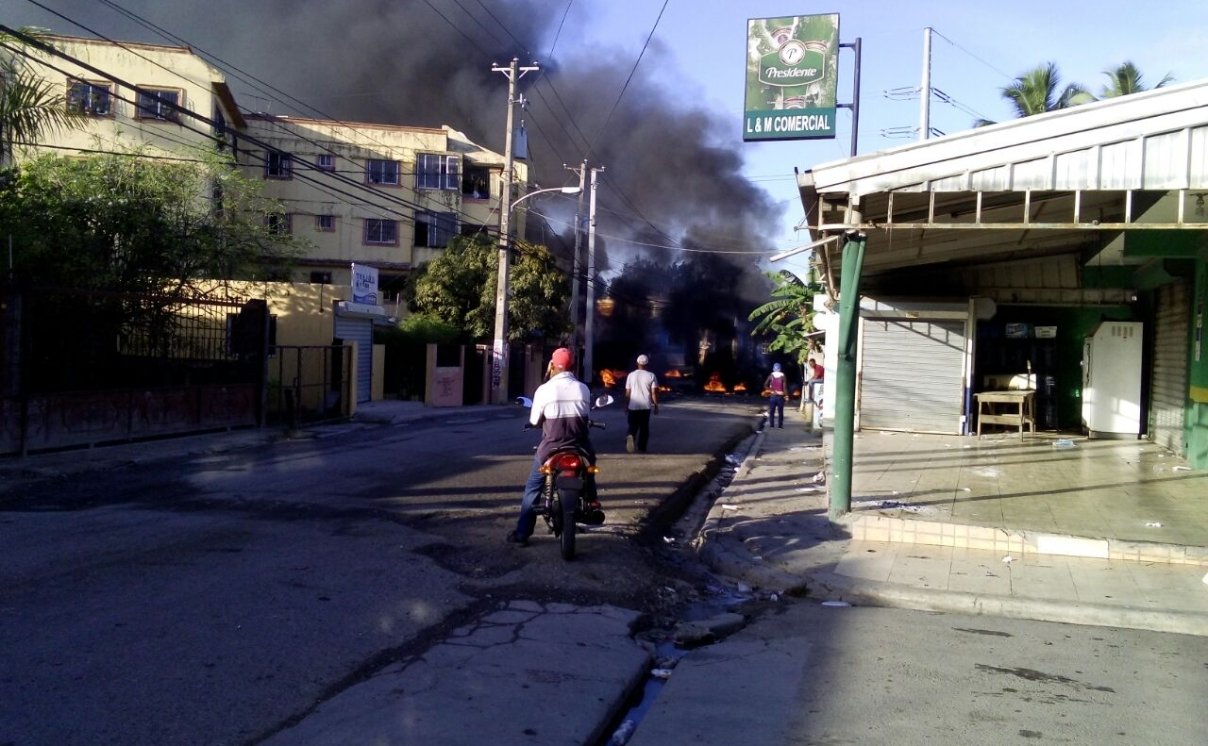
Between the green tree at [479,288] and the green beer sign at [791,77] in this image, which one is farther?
the green tree at [479,288]

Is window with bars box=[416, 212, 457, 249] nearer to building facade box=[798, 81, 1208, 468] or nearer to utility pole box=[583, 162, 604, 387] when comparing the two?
utility pole box=[583, 162, 604, 387]

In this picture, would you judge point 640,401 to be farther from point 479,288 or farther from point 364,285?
point 479,288

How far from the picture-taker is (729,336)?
4756 cm

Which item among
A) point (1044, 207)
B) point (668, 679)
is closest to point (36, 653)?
point (668, 679)

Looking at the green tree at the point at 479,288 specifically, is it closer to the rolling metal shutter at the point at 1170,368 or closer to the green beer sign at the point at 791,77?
the green beer sign at the point at 791,77

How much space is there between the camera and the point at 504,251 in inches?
1224

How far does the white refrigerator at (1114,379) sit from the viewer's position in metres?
16.3

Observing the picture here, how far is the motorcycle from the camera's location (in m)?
7.51

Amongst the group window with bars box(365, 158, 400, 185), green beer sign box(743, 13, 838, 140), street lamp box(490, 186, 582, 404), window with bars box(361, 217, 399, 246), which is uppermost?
window with bars box(365, 158, 400, 185)

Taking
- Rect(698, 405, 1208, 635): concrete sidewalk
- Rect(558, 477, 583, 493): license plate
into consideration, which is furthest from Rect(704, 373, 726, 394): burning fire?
Rect(558, 477, 583, 493): license plate

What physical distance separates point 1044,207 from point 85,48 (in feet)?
114

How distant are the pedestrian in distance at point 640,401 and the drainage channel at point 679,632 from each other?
4.21 m

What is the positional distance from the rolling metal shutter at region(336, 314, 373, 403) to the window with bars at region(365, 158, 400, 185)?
59.0 ft

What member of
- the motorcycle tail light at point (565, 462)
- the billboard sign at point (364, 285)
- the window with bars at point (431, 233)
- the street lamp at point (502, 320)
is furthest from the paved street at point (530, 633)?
the window with bars at point (431, 233)
